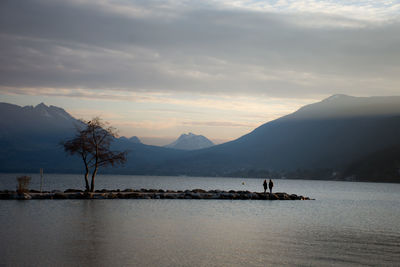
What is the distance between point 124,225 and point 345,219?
2106 centimetres

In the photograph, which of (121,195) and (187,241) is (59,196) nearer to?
(121,195)

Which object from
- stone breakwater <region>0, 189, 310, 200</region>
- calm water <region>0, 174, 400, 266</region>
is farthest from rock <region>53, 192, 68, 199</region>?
calm water <region>0, 174, 400, 266</region>

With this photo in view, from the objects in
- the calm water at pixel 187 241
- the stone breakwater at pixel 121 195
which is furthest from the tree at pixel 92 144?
the calm water at pixel 187 241

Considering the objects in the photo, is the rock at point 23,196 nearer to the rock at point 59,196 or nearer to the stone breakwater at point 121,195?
the stone breakwater at point 121,195

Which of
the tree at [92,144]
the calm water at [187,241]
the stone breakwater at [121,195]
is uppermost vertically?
the tree at [92,144]

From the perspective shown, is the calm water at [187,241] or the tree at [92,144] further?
the tree at [92,144]

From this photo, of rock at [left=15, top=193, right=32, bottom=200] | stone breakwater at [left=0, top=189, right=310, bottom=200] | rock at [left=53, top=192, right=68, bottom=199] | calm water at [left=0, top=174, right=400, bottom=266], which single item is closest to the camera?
calm water at [left=0, top=174, right=400, bottom=266]

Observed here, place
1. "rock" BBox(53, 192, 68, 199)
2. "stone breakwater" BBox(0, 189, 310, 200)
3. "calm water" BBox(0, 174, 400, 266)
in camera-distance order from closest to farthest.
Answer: "calm water" BBox(0, 174, 400, 266)
"stone breakwater" BBox(0, 189, 310, 200)
"rock" BBox(53, 192, 68, 199)

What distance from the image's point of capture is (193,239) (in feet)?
86.1

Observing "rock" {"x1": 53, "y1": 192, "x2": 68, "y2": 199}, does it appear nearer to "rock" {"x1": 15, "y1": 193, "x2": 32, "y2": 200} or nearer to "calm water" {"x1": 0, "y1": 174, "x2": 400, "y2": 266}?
"rock" {"x1": 15, "y1": 193, "x2": 32, "y2": 200}

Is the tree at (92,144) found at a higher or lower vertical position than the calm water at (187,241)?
higher

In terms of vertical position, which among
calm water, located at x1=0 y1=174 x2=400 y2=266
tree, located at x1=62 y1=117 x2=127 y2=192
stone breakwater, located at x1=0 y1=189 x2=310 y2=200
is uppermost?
tree, located at x1=62 y1=117 x2=127 y2=192

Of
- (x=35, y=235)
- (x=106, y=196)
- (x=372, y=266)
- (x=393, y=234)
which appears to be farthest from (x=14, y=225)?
(x=106, y=196)

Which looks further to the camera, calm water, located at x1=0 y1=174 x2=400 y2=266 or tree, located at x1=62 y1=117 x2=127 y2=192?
tree, located at x1=62 y1=117 x2=127 y2=192
